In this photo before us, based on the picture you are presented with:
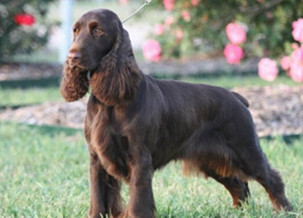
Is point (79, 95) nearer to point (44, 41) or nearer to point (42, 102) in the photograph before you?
point (42, 102)

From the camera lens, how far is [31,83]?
496 inches

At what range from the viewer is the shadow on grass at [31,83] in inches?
483

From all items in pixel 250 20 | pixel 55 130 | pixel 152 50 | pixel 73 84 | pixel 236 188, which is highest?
pixel 73 84

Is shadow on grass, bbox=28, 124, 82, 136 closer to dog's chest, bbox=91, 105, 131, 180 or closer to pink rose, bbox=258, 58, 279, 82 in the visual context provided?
pink rose, bbox=258, 58, 279, 82

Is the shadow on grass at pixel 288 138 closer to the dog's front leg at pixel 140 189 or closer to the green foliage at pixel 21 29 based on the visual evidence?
the dog's front leg at pixel 140 189

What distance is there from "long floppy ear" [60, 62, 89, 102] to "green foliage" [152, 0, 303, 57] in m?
6.70

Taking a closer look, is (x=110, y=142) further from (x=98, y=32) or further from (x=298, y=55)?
(x=298, y=55)

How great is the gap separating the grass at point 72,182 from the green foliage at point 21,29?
6122 millimetres

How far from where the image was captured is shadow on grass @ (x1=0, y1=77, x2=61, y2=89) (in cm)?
1227

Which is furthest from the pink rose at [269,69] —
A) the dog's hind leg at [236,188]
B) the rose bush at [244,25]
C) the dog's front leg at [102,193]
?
the dog's front leg at [102,193]

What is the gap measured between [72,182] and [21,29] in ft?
30.4

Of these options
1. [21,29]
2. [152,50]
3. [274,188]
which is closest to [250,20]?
[152,50]

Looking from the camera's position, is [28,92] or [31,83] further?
[31,83]

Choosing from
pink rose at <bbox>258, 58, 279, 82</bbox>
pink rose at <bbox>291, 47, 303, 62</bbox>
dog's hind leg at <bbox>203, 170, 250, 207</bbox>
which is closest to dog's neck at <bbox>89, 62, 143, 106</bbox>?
dog's hind leg at <bbox>203, 170, 250, 207</bbox>
